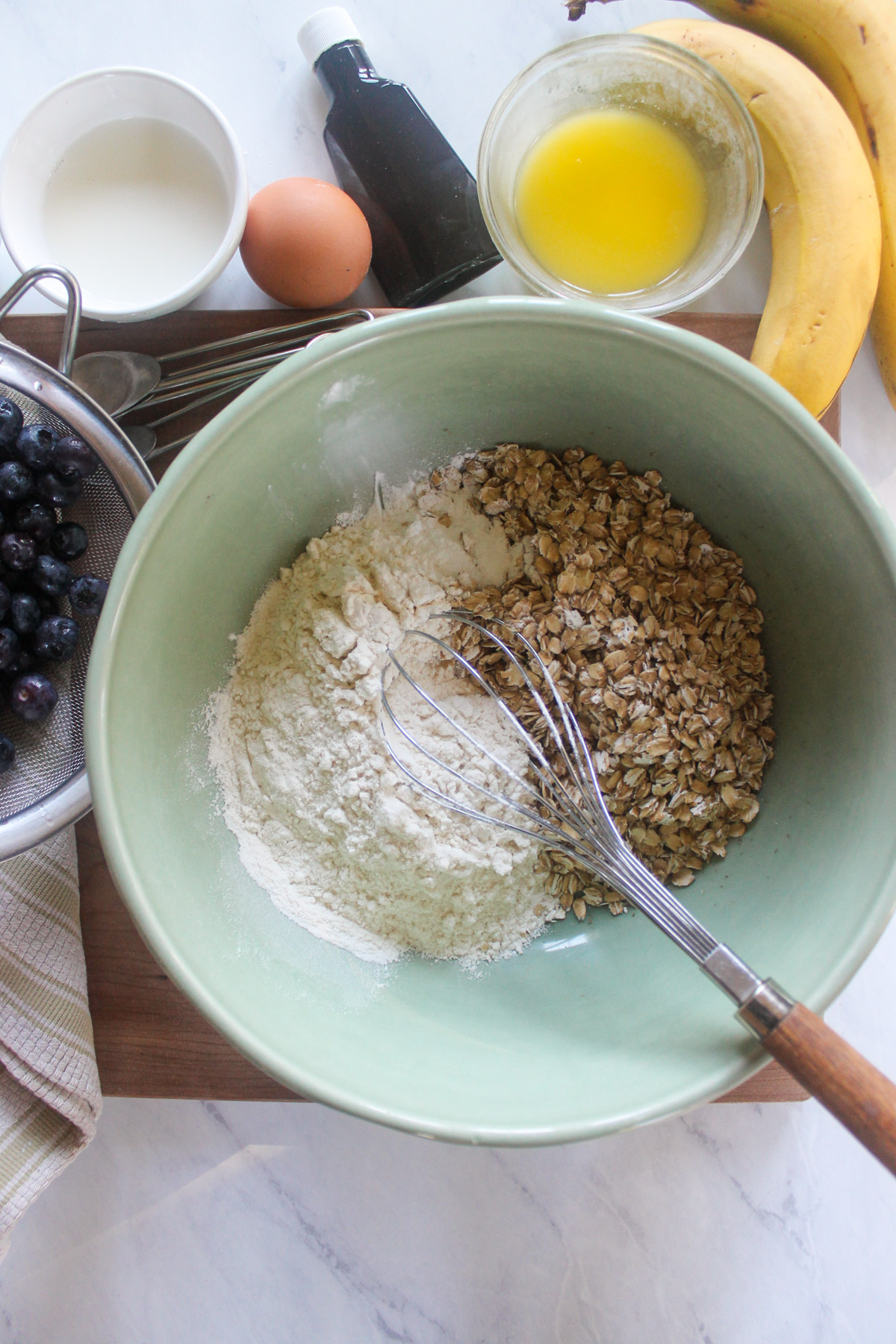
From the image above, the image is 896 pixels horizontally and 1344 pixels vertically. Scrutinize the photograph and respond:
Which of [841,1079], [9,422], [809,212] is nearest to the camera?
[841,1079]

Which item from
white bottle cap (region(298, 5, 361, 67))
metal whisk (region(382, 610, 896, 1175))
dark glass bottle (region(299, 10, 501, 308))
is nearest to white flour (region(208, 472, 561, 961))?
metal whisk (region(382, 610, 896, 1175))

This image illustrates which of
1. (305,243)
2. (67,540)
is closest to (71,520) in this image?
(67,540)

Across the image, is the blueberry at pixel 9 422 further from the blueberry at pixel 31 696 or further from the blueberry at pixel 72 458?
the blueberry at pixel 31 696

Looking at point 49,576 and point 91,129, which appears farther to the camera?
point 91,129

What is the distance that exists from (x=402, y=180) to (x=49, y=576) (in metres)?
0.49

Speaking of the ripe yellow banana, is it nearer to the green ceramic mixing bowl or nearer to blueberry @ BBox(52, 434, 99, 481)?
the green ceramic mixing bowl

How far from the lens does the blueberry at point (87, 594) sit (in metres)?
0.69

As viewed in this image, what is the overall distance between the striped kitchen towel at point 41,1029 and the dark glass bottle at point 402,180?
62 centimetres

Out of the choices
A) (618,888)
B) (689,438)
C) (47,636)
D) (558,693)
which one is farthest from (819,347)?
(47,636)

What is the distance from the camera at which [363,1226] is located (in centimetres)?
86

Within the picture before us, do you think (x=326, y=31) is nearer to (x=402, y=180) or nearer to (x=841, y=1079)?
(x=402, y=180)

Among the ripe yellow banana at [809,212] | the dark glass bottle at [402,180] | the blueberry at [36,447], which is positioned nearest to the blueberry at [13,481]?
→ the blueberry at [36,447]

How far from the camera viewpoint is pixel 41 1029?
0.72 m

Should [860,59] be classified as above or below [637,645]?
above
